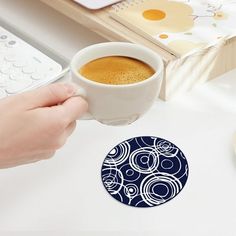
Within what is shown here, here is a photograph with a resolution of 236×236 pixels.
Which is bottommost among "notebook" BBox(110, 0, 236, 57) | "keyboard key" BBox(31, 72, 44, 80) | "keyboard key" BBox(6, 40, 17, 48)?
"keyboard key" BBox(31, 72, 44, 80)

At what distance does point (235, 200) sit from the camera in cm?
62

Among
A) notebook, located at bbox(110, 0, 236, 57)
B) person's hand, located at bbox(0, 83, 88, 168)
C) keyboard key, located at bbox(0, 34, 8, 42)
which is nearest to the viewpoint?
person's hand, located at bbox(0, 83, 88, 168)

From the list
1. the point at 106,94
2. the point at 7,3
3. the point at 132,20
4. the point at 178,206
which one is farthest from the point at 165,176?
the point at 7,3

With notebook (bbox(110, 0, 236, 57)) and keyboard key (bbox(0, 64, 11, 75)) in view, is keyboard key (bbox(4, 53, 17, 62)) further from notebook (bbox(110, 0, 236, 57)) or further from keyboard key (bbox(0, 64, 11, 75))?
notebook (bbox(110, 0, 236, 57))

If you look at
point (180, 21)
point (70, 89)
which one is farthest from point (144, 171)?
point (180, 21)

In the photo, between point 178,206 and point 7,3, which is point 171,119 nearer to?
point 178,206

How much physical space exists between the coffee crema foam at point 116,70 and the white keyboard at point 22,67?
0.19m

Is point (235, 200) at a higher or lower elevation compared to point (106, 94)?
lower

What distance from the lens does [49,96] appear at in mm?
553

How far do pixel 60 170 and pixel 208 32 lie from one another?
30 cm

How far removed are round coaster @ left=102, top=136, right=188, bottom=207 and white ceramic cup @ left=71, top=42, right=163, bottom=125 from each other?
0.09 m

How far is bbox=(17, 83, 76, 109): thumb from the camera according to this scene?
548mm

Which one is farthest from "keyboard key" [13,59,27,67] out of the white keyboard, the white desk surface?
the white desk surface

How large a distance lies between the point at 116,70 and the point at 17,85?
0.23m
